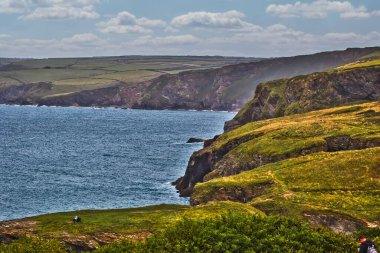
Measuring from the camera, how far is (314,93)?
158625 mm

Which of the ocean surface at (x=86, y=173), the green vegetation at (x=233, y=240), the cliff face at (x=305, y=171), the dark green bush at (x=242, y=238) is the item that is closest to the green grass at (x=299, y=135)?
the cliff face at (x=305, y=171)

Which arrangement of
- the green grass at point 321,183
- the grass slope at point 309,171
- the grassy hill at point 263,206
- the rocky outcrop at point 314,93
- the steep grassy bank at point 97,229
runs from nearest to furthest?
the grassy hill at point 263,206 < the steep grassy bank at point 97,229 < the green grass at point 321,183 < the grass slope at point 309,171 < the rocky outcrop at point 314,93

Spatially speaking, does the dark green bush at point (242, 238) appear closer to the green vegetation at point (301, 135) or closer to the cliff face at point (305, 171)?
the cliff face at point (305, 171)

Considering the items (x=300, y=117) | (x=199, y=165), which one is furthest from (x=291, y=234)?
(x=300, y=117)

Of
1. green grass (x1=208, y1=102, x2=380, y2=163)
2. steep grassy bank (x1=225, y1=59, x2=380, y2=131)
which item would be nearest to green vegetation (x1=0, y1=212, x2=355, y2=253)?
green grass (x1=208, y1=102, x2=380, y2=163)

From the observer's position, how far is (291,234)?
28.5 metres

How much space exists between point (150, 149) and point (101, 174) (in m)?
46.6

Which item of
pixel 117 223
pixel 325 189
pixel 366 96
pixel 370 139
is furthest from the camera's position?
pixel 366 96

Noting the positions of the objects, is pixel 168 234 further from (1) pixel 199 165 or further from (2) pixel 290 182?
(1) pixel 199 165

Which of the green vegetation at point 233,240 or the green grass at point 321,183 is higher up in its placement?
the green vegetation at point 233,240

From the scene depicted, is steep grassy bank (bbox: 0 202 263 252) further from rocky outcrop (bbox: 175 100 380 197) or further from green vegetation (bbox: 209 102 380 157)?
green vegetation (bbox: 209 102 380 157)

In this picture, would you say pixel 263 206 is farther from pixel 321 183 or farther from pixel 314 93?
pixel 314 93

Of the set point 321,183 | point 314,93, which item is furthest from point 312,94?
point 321,183

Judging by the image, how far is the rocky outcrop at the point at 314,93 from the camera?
154875 mm
